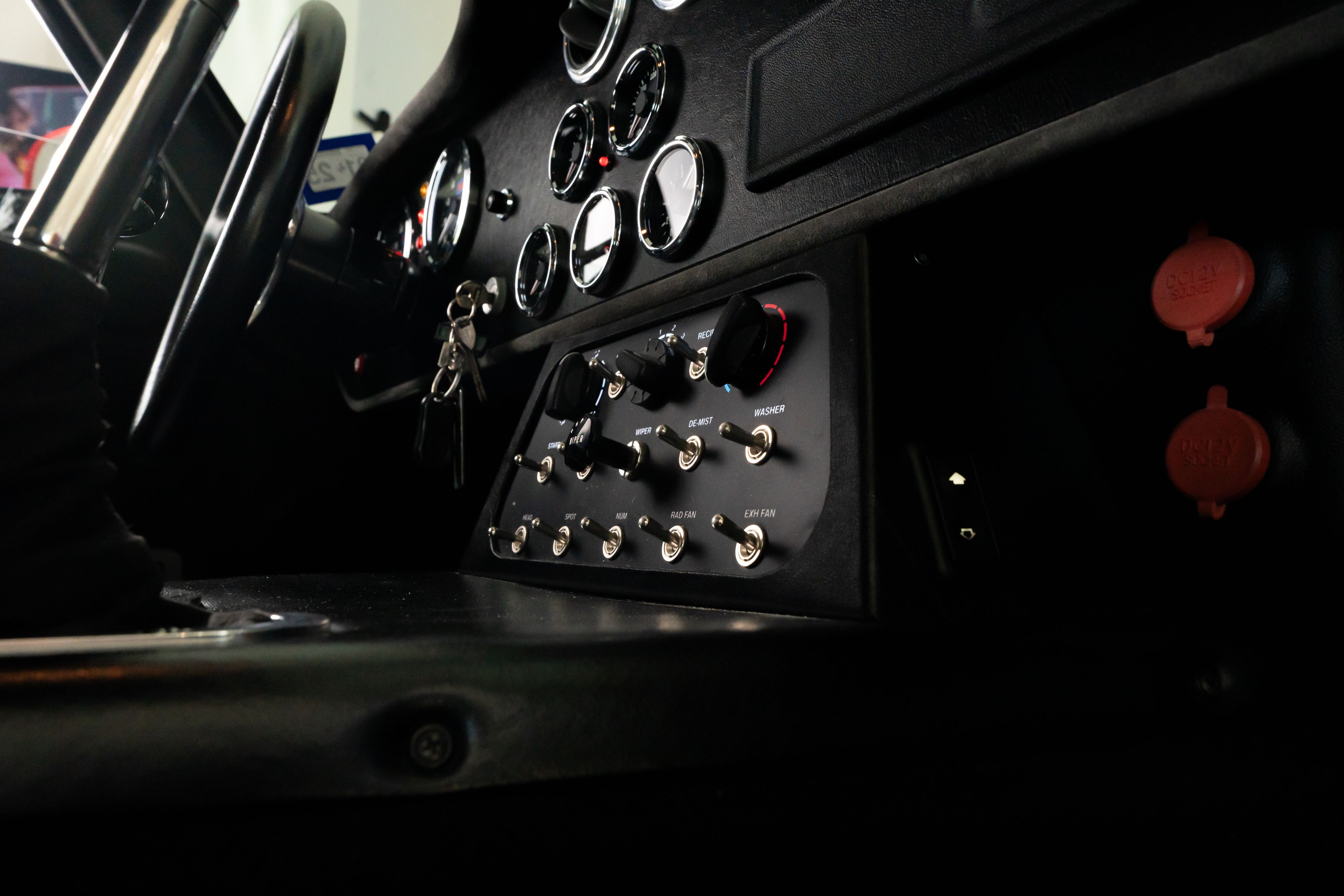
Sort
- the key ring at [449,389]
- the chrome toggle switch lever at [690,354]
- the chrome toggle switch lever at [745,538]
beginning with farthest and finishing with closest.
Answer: the key ring at [449,389] < the chrome toggle switch lever at [690,354] < the chrome toggle switch lever at [745,538]

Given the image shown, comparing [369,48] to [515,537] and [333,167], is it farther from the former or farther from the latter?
[515,537]

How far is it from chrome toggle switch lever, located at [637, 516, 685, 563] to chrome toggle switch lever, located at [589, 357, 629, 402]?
169 millimetres

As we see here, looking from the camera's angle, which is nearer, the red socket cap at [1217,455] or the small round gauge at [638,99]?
the red socket cap at [1217,455]

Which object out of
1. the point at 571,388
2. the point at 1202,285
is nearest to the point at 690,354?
the point at 571,388

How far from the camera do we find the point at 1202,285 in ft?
2.01

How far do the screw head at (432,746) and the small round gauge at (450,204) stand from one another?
1100 mm

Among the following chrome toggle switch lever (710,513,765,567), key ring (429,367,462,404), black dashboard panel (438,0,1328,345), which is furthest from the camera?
key ring (429,367,462,404)

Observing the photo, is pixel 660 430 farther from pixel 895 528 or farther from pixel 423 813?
pixel 423 813

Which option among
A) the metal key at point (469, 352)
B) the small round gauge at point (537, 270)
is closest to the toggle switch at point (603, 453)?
the small round gauge at point (537, 270)

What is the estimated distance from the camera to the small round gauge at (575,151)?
100cm

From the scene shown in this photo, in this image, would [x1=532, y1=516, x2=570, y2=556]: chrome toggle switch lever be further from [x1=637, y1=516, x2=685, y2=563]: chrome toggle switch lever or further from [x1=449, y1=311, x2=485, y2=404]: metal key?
[x1=449, y1=311, x2=485, y2=404]: metal key

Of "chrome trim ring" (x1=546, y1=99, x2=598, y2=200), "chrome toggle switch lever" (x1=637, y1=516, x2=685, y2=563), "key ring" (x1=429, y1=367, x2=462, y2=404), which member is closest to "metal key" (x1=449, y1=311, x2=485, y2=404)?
"key ring" (x1=429, y1=367, x2=462, y2=404)

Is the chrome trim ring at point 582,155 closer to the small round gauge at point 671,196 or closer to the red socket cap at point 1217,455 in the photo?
the small round gauge at point 671,196

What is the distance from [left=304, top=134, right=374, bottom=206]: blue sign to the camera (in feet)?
7.22
